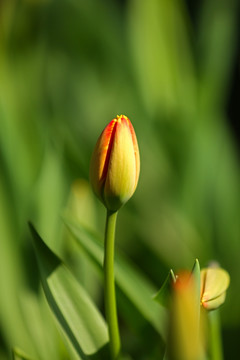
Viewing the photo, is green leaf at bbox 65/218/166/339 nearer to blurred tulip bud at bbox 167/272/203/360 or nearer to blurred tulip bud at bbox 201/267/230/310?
blurred tulip bud at bbox 201/267/230/310

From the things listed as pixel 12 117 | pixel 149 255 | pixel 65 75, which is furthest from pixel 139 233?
pixel 65 75

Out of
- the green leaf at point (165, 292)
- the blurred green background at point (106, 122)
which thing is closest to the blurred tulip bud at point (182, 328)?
the green leaf at point (165, 292)

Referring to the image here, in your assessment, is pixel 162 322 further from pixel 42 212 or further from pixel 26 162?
pixel 26 162

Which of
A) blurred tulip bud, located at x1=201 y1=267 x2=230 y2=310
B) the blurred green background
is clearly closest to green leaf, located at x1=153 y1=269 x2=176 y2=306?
blurred tulip bud, located at x1=201 y1=267 x2=230 y2=310

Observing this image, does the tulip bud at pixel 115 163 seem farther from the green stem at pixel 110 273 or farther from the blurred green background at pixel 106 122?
the blurred green background at pixel 106 122

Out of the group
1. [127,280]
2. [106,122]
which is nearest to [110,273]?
[127,280]

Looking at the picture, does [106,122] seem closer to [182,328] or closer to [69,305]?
[69,305]
